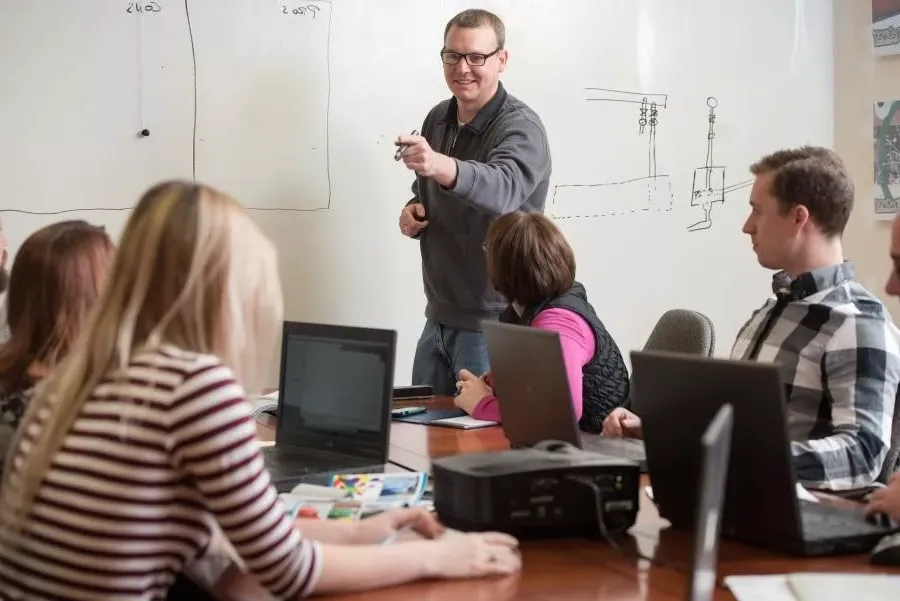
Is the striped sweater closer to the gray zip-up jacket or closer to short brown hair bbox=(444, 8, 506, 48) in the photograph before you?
the gray zip-up jacket

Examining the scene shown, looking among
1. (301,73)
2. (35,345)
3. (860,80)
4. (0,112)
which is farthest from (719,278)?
(35,345)

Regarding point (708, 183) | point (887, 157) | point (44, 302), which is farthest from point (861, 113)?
point (44, 302)

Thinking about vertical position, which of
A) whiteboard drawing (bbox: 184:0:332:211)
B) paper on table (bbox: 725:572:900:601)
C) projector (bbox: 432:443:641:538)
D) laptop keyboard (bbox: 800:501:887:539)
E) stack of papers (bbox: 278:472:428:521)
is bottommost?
stack of papers (bbox: 278:472:428:521)

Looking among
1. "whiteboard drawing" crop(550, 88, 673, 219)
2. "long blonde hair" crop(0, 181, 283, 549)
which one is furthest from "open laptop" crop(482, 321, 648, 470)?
"whiteboard drawing" crop(550, 88, 673, 219)

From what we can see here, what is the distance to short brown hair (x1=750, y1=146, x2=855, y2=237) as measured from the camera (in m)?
1.96

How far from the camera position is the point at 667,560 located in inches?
52.3

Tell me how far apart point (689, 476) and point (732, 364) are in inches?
8.2

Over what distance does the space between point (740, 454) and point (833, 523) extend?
0.71ft

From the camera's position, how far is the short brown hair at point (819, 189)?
1956 mm

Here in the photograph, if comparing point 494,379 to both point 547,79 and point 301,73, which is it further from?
point 547,79

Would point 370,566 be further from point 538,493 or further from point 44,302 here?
point 44,302

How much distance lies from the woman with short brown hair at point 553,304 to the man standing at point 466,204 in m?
0.56

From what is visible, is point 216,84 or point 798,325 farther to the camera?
point 216,84

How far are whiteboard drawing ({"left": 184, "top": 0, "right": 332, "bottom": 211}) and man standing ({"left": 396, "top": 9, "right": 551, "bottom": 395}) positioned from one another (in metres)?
0.37
